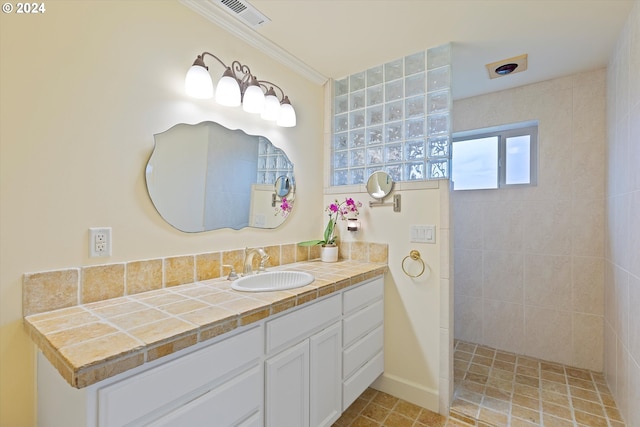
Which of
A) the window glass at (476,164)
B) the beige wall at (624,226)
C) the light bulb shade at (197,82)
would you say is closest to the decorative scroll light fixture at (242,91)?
the light bulb shade at (197,82)

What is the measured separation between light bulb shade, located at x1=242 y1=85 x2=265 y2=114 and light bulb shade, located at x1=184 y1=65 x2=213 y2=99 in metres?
0.27

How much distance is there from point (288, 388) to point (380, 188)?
4.35 feet

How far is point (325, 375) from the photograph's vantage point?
150 cm

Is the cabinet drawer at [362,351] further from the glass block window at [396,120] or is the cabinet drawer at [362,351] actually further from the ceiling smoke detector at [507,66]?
the ceiling smoke detector at [507,66]

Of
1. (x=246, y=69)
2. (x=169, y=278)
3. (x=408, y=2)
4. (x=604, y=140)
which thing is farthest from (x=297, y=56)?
(x=604, y=140)

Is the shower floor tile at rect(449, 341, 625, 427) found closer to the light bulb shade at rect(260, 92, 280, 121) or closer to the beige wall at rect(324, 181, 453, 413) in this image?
the beige wall at rect(324, 181, 453, 413)

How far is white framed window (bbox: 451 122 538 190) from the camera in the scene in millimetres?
2566

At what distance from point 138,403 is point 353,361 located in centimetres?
119

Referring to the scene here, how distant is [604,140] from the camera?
2.20 m

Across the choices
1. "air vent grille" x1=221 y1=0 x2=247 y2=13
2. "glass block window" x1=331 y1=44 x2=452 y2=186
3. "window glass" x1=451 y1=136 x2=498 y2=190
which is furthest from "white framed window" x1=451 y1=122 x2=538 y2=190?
"air vent grille" x1=221 y1=0 x2=247 y2=13

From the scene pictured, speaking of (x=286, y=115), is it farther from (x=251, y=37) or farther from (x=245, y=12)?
(x=245, y=12)

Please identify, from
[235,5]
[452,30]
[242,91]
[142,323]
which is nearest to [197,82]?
[242,91]

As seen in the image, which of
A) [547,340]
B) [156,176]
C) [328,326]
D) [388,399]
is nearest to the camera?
[156,176]

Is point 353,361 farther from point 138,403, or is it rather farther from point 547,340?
point 547,340
